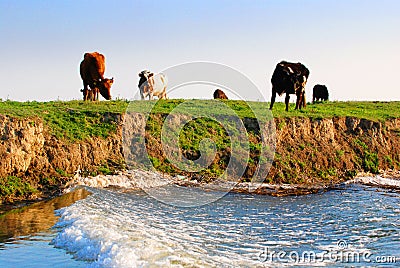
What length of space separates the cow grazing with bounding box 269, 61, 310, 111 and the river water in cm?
842

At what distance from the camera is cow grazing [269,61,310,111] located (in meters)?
21.5

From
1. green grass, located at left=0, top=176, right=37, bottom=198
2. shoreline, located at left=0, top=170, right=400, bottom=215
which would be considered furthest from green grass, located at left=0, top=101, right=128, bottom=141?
green grass, located at left=0, top=176, right=37, bottom=198

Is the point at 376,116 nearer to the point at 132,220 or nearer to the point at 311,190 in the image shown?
the point at 311,190

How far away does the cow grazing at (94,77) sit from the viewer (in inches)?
887

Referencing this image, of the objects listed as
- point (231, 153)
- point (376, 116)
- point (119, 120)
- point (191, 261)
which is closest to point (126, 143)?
point (119, 120)

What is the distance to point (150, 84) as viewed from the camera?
83.9ft

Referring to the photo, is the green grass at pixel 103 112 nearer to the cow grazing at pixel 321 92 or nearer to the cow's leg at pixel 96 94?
the cow's leg at pixel 96 94

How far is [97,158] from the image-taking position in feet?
52.5

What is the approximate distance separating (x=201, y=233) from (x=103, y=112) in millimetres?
9443

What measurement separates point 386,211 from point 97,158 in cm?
908

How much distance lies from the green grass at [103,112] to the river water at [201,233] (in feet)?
10.6

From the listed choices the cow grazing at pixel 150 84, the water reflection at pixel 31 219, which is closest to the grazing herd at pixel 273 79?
Answer: the cow grazing at pixel 150 84

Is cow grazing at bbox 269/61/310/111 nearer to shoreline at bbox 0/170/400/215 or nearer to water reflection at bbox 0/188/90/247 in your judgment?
shoreline at bbox 0/170/400/215

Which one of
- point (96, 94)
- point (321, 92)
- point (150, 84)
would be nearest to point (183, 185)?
point (96, 94)
